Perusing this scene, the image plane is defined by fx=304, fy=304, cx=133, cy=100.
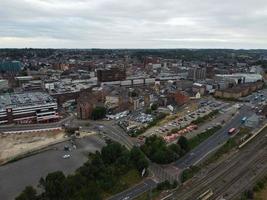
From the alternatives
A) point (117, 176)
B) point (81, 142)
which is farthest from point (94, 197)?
point (81, 142)

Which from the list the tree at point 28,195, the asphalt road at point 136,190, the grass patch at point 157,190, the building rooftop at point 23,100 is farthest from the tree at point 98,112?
the tree at point 28,195

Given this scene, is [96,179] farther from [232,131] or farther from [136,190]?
[232,131]

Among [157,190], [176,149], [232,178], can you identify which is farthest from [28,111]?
[232,178]

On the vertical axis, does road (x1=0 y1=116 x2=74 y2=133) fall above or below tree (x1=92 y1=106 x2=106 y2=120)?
below

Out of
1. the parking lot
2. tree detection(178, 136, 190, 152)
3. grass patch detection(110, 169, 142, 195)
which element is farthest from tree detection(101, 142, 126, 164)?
the parking lot

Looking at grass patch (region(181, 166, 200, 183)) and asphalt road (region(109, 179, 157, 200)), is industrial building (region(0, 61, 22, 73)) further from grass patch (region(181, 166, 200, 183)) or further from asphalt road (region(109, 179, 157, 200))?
grass patch (region(181, 166, 200, 183))

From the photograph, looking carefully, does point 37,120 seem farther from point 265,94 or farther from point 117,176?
point 265,94

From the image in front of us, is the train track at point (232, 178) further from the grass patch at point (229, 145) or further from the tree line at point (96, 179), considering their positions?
the tree line at point (96, 179)

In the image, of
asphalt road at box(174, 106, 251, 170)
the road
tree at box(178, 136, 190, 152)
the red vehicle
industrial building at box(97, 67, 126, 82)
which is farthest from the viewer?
industrial building at box(97, 67, 126, 82)
